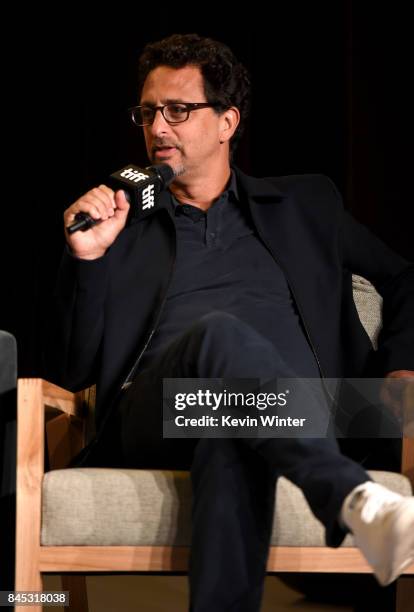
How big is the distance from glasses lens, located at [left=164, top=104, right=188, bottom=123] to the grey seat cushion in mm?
829

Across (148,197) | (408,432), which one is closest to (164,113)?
(148,197)

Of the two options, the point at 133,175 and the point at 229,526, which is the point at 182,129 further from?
the point at 229,526

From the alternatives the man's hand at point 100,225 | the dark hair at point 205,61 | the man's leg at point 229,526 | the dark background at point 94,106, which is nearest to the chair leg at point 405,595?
the man's leg at point 229,526

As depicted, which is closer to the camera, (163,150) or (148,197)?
(148,197)

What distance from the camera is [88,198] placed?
1424 mm

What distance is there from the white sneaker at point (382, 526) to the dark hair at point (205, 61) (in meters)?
1.12

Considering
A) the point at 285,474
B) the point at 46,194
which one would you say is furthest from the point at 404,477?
the point at 46,194

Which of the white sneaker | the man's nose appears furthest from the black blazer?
the white sneaker

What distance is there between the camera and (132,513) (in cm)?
133

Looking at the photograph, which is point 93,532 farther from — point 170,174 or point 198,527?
point 170,174

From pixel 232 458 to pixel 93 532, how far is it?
0.26 meters

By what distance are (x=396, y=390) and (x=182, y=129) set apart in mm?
702

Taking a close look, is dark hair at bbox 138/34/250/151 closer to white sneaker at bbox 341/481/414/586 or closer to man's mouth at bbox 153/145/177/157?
man's mouth at bbox 153/145/177/157

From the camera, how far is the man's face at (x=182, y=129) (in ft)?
6.06
